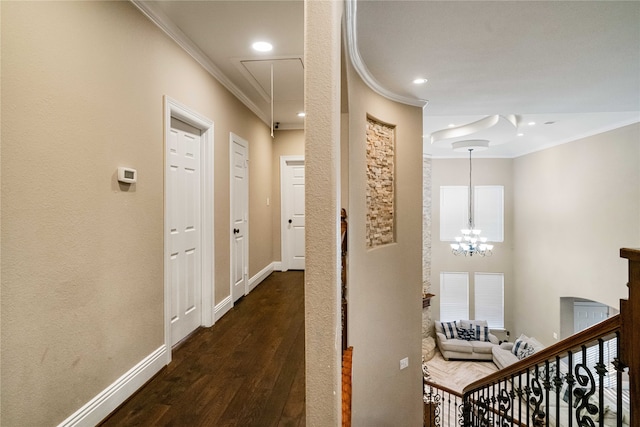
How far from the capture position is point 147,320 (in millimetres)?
2146

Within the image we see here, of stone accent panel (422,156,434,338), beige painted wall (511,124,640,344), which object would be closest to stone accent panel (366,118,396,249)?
beige painted wall (511,124,640,344)

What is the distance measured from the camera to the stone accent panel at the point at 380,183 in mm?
3520

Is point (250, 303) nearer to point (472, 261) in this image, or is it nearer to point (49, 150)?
point (49, 150)

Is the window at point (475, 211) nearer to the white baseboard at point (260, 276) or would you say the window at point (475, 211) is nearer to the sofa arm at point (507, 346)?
the sofa arm at point (507, 346)

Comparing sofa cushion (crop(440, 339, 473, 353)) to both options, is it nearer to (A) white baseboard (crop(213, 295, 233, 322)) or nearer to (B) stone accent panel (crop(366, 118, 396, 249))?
(B) stone accent panel (crop(366, 118, 396, 249))

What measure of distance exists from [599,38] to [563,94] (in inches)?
56.7

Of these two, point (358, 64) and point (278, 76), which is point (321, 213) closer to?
point (358, 64)

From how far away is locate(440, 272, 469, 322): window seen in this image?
9.30m

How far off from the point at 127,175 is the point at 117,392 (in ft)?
4.18

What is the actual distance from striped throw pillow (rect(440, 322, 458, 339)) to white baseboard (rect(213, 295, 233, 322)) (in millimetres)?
7291

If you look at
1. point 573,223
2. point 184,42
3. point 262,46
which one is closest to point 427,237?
point 573,223

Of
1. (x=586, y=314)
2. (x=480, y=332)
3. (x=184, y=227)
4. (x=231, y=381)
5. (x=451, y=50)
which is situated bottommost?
(x=480, y=332)

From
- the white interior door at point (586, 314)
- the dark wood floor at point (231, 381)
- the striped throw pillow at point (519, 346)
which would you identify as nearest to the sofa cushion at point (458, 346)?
the striped throw pillow at point (519, 346)

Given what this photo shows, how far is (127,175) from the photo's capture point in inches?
76.5
